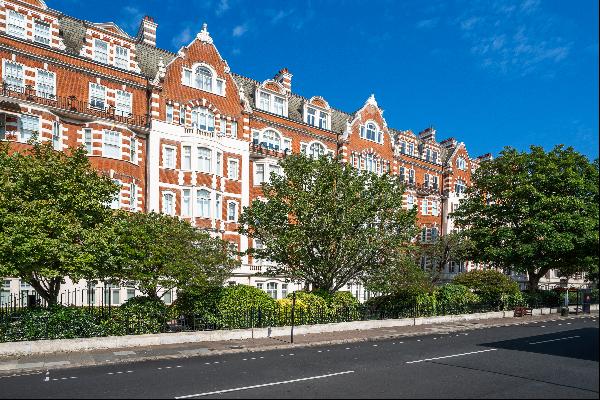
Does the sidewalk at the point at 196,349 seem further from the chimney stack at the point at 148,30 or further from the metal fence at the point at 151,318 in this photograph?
the chimney stack at the point at 148,30

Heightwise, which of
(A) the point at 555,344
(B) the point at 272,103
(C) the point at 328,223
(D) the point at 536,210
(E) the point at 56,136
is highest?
(B) the point at 272,103

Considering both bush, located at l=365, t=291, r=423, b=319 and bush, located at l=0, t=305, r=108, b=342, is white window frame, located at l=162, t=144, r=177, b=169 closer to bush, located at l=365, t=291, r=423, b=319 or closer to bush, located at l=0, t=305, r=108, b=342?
bush, located at l=0, t=305, r=108, b=342

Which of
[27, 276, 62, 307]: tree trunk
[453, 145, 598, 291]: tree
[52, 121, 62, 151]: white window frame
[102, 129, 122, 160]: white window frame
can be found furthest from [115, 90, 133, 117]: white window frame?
[453, 145, 598, 291]: tree

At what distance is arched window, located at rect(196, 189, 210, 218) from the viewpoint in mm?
35719

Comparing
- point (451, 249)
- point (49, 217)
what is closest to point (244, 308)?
point (49, 217)

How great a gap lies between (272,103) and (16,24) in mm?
21021

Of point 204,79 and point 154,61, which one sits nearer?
point 204,79

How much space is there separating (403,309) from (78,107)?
26243 millimetres

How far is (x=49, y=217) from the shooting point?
59.7ft

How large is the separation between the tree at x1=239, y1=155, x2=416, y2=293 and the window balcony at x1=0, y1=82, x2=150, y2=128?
1276cm

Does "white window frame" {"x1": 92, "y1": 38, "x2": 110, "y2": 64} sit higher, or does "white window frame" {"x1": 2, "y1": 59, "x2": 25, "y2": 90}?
"white window frame" {"x1": 92, "y1": 38, "x2": 110, "y2": 64}

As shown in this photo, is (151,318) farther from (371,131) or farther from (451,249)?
(371,131)

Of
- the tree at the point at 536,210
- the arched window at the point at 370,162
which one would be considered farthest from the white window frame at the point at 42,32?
the tree at the point at 536,210

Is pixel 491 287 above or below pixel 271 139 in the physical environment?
below
